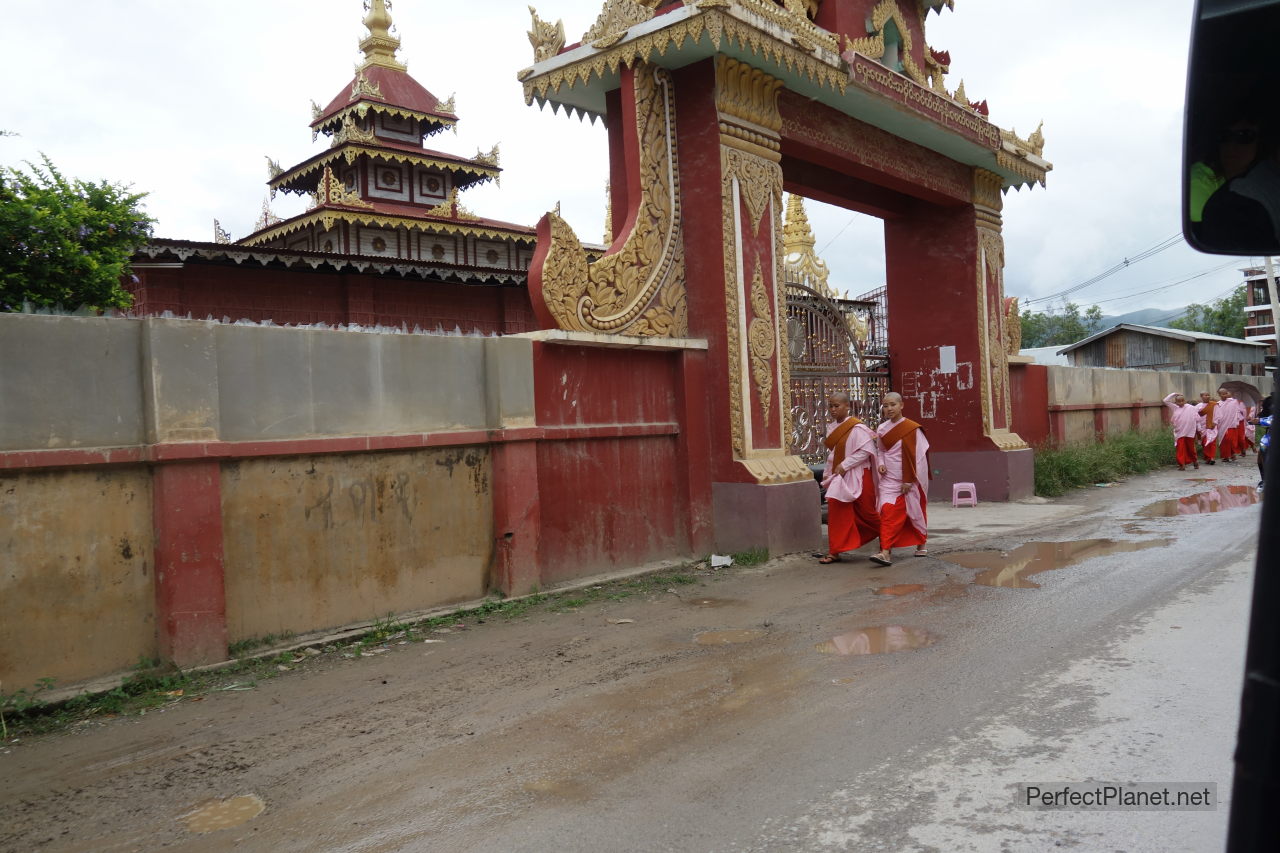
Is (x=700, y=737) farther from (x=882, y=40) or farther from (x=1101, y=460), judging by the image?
(x=1101, y=460)

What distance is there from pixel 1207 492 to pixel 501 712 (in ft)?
42.5

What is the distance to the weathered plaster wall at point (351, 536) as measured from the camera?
5613 millimetres

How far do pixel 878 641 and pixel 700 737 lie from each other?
192 centimetres

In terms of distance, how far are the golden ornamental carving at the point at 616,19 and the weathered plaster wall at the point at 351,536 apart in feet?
13.8

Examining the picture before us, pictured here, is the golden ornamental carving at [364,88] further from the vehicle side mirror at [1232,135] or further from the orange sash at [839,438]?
the vehicle side mirror at [1232,135]

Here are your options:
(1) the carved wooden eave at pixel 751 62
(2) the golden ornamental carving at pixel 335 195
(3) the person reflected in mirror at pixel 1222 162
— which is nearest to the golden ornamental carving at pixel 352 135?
(2) the golden ornamental carving at pixel 335 195

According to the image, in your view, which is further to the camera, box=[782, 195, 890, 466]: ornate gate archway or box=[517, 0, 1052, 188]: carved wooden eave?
box=[782, 195, 890, 466]: ornate gate archway

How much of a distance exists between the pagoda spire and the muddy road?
1946cm

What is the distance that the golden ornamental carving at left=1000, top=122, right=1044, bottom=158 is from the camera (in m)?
12.8

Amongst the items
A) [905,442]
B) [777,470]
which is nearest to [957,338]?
[905,442]

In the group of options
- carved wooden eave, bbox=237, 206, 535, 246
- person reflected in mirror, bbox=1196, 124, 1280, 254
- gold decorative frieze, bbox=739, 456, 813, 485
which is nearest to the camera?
person reflected in mirror, bbox=1196, 124, 1280, 254

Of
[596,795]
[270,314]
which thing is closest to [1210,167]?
[596,795]

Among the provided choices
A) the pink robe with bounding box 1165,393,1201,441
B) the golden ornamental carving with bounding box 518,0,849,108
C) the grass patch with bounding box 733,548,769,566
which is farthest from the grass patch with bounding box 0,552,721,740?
the pink robe with bounding box 1165,393,1201,441

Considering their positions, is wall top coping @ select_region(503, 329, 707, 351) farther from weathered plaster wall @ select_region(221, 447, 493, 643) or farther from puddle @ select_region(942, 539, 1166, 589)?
puddle @ select_region(942, 539, 1166, 589)
